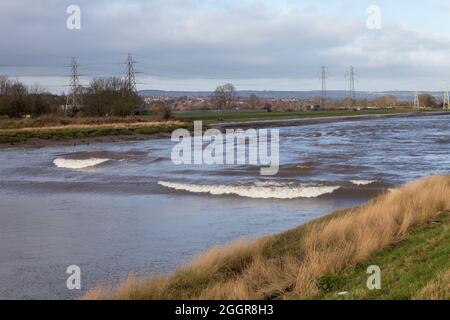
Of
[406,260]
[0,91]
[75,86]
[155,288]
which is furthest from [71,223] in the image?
[0,91]

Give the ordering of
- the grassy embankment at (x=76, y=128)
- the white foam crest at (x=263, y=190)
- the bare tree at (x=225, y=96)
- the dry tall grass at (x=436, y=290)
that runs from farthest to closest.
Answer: the bare tree at (x=225, y=96)
the grassy embankment at (x=76, y=128)
the white foam crest at (x=263, y=190)
the dry tall grass at (x=436, y=290)

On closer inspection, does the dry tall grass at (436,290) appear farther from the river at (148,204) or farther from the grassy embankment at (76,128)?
the grassy embankment at (76,128)

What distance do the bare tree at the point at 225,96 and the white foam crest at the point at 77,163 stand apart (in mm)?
137451

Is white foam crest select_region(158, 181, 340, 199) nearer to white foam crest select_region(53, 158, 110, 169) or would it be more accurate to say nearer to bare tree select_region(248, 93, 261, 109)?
white foam crest select_region(53, 158, 110, 169)

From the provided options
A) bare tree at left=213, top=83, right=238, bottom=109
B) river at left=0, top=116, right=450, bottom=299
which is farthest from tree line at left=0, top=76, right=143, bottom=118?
bare tree at left=213, top=83, right=238, bottom=109

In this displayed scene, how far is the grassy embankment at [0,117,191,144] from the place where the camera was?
196 feet

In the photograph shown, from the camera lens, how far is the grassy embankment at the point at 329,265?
799 centimetres

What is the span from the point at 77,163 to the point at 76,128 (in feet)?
97.8

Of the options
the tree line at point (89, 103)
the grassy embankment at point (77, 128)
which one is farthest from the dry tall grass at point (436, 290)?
the tree line at point (89, 103)

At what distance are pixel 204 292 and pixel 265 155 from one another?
99.2ft

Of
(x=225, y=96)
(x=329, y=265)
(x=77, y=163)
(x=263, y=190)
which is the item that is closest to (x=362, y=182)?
(x=263, y=190)

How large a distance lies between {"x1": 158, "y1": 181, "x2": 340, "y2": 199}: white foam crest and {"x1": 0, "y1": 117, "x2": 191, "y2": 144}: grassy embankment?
36925 mm

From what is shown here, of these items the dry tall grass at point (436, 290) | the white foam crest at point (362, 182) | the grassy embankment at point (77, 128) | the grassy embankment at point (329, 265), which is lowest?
the white foam crest at point (362, 182)

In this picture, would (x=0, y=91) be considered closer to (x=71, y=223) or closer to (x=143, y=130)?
(x=143, y=130)
